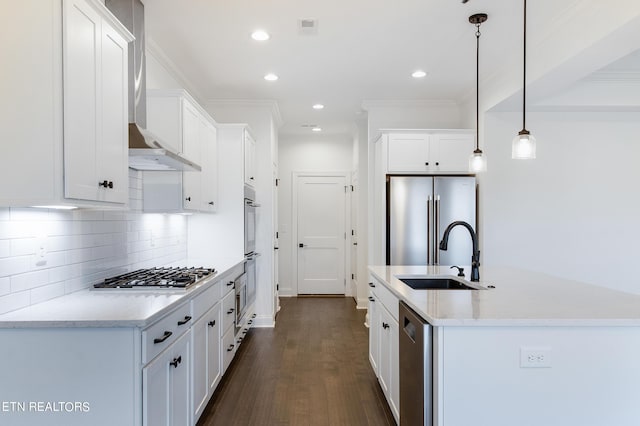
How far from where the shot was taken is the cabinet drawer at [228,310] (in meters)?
3.10

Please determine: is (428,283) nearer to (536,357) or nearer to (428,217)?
(536,357)

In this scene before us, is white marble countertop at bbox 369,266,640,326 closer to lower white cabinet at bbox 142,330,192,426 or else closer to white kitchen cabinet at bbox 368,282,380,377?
white kitchen cabinet at bbox 368,282,380,377

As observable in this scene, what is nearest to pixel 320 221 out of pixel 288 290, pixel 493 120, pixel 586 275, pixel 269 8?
pixel 288 290

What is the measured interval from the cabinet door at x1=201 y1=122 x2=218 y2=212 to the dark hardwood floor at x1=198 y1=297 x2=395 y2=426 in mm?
1548

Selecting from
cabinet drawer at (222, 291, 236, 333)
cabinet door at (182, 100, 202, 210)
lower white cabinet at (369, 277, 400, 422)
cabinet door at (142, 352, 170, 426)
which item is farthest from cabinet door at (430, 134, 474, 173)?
cabinet door at (142, 352, 170, 426)

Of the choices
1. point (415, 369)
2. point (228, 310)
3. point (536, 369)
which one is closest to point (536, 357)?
point (536, 369)

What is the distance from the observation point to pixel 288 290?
6.80 metres

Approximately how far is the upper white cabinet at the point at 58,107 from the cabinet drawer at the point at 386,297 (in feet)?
5.44

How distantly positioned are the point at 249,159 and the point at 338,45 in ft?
5.53

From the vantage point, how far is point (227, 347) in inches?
127

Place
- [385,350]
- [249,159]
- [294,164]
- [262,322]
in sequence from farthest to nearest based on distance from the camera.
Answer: [294,164], [262,322], [249,159], [385,350]

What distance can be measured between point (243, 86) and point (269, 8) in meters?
1.72

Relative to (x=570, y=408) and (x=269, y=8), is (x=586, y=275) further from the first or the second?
(x=269, y=8)

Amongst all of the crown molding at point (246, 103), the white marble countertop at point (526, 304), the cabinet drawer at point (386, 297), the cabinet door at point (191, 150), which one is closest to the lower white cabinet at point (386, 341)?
the cabinet drawer at point (386, 297)
